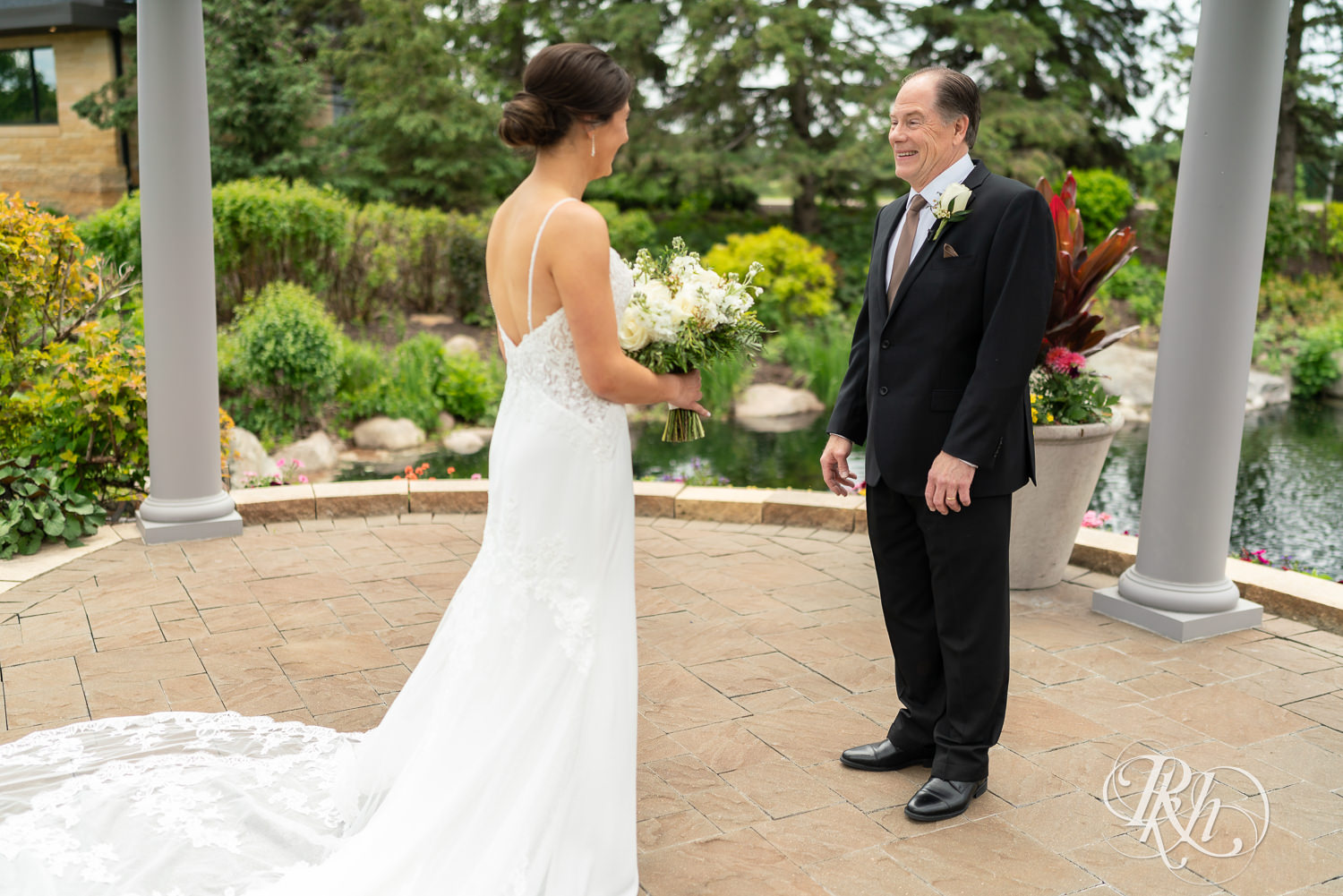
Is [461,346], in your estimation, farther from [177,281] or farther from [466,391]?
[177,281]

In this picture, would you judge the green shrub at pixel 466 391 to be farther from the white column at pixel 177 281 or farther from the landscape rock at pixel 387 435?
the white column at pixel 177 281

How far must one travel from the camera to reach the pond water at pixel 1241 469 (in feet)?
26.8

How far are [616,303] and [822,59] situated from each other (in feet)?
51.4

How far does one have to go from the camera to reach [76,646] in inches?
168

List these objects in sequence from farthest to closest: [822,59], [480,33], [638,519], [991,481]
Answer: [480,33], [822,59], [638,519], [991,481]

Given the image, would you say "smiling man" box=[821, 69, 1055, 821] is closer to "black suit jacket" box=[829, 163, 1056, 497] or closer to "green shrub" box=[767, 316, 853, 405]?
"black suit jacket" box=[829, 163, 1056, 497]

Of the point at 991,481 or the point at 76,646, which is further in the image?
the point at 76,646

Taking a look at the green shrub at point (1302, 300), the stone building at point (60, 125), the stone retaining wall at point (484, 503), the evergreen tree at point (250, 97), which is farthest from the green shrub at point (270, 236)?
the green shrub at point (1302, 300)

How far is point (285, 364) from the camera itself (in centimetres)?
1031

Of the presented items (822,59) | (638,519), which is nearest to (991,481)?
(638,519)

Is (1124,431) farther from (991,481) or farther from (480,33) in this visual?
(480,33)

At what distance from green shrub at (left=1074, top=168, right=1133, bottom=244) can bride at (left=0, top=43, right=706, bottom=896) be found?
55.8ft

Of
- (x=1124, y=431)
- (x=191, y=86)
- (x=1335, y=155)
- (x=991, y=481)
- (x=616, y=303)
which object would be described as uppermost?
(x=1335, y=155)

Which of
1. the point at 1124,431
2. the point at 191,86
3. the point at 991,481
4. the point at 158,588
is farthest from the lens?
the point at 1124,431
